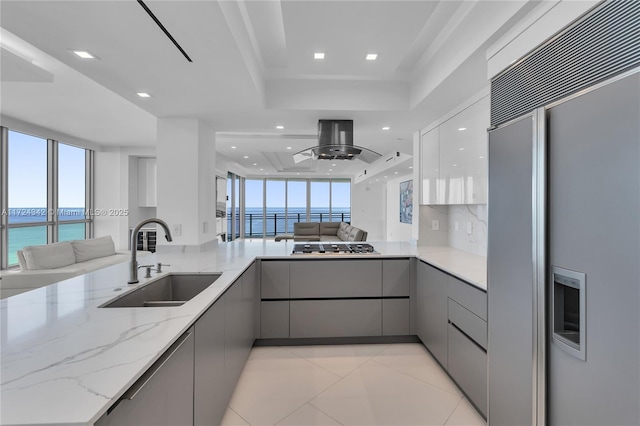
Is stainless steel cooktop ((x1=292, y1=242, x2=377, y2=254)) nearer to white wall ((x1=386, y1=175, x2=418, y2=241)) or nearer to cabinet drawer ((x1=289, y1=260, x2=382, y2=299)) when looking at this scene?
cabinet drawer ((x1=289, y1=260, x2=382, y2=299))

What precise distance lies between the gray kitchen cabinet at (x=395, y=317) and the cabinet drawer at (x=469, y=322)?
2.29ft

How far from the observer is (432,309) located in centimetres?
243

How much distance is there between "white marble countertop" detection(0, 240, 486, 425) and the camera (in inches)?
25.8

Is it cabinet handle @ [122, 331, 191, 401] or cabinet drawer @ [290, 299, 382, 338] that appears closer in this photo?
cabinet handle @ [122, 331, 191, 401]

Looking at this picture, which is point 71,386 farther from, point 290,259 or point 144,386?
point 290,259

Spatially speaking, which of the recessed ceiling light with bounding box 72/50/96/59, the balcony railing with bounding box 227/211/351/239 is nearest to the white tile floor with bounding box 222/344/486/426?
the recessed ceiling light with bounding box 72/50/96/59

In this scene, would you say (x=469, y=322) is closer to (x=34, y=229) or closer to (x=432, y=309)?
(x=432, y=309)

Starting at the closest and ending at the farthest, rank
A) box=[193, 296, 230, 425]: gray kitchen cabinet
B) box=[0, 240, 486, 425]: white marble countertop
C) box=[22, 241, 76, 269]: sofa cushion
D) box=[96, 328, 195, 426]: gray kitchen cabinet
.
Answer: box=[0, 240, 486, 425]: white marble countertop < box=[96, 328, 195, 426]: gray kitchen cabinet < box=[193, 296, 230, 425]: gray kitchen cabinet < box=[22, 241, 76, 269]: sofa cushion

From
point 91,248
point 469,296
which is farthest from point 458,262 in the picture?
point 91,248

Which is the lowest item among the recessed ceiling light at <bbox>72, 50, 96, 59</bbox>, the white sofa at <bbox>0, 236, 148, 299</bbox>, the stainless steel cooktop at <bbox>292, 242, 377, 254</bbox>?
the white sofa at <bbox>0, 236, 148, 299</bbox>

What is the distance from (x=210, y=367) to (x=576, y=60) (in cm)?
203

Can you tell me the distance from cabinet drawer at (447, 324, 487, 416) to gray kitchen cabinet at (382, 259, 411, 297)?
68 cm

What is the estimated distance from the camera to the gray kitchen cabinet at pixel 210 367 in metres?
1.29

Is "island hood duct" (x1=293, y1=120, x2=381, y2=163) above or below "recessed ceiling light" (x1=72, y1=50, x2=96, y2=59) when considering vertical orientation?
below
